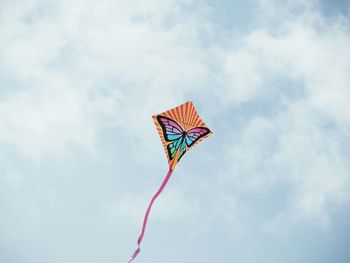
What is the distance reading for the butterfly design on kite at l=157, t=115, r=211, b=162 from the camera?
1459cm

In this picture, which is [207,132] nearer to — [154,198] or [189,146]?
[189,146]

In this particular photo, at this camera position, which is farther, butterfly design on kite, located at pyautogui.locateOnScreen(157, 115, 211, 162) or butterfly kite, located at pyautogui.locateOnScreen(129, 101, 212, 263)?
butterfly design on kite, located at pyautogui.locateOnScreen(157, 115, 211, 162)

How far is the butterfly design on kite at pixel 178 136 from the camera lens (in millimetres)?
14594

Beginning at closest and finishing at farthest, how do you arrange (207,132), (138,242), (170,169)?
(138,242)
(170,169)
(207,132)

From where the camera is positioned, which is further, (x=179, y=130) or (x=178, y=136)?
(x=178, y=136)

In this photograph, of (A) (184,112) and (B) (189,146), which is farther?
(B) (189,146)

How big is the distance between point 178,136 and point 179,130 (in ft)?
1.13

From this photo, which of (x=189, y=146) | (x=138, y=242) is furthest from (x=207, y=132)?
(x=138, y=242)

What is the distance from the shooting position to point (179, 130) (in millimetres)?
14859

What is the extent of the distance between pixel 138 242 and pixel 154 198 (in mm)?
1931

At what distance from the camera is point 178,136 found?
590 inches

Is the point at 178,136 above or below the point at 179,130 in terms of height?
below

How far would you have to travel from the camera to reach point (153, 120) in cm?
1407

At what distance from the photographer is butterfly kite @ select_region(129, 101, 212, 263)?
14.1 metres
